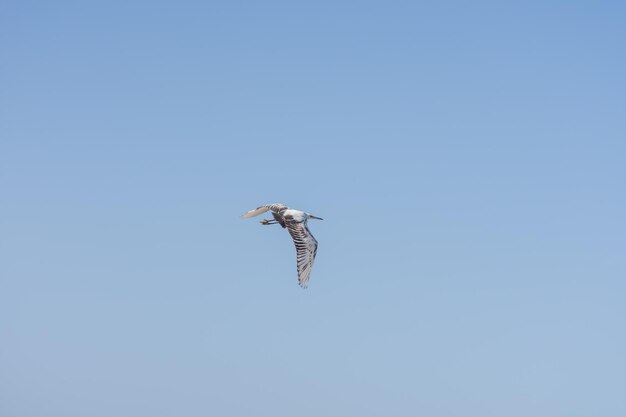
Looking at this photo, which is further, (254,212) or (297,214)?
(254,212)

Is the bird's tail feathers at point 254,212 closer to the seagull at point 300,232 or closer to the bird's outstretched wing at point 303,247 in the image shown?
the seagull at point 300,232

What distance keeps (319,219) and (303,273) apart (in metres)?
11.9

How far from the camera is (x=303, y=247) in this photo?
133250 mm

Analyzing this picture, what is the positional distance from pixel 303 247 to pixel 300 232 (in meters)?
2.75

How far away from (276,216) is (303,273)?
1240 cm

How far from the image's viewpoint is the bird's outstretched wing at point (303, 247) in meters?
130

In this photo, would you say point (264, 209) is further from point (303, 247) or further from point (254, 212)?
point (303, 247)

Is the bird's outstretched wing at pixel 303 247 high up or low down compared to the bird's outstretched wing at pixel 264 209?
down

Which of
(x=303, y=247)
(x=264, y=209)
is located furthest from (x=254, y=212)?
(x=303, y=247)

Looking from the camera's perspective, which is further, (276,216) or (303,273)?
(276,216)

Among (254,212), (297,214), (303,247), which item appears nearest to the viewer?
(303,247)

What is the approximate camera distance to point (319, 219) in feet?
459

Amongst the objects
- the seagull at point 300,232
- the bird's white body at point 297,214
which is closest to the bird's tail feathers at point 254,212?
the seagull at point 300,232

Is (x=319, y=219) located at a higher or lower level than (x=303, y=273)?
higher
